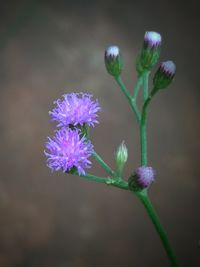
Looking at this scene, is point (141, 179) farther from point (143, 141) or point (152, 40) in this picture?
point (152, 40)

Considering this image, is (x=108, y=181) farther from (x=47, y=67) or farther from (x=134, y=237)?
(x=47, y=67)

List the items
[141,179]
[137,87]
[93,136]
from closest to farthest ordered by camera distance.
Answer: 1. [141,179]
2. [137,87]
3. [93,136]

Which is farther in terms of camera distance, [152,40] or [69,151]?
[152,40]

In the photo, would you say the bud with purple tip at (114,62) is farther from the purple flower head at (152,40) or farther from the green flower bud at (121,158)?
the green flower bud at (121,158)

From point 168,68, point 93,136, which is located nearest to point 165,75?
point 168,68

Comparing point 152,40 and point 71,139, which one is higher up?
point 152,40
